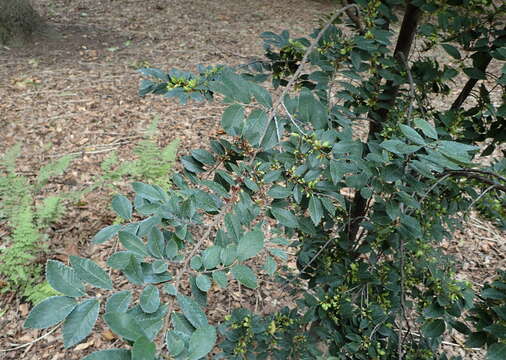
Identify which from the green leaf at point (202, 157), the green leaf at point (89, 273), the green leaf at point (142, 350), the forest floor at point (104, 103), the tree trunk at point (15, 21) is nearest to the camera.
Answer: the green leaf at point (142, 350)

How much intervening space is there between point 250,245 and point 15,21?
4.94 metres

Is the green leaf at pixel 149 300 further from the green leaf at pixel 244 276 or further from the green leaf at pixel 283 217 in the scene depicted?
the green leaf at pixel 283 217

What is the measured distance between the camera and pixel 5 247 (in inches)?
88.7

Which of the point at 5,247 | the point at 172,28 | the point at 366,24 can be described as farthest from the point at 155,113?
the point at 366,24

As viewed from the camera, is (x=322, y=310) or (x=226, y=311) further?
(x=226, y=311)

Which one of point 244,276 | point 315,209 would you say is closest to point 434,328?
point 315,209

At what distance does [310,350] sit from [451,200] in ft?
2.11

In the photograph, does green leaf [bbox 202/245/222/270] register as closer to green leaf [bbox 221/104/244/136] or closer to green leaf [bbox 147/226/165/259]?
green leaf [bbox 147/226/165/259]

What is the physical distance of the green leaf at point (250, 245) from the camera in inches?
21.8

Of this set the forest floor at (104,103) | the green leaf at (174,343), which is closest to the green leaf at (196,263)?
the green leaf at (174,343)

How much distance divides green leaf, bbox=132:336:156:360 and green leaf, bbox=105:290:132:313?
0.42 feet

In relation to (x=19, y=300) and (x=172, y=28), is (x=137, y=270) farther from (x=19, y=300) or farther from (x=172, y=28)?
(x=172, y=28)

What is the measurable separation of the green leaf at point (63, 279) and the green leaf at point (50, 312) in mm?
12

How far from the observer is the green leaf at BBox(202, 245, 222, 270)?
1.92 ft
